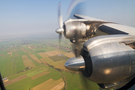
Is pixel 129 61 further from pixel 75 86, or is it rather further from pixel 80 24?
pixel 75 86

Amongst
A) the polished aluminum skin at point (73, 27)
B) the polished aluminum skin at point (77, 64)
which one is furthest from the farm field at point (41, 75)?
the polished aluminum skin at point (73, 27)

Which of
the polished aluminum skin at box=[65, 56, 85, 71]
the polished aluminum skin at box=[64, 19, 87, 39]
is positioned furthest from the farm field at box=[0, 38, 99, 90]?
the polished aluminum skin at box=[64, 19, 87, 39]

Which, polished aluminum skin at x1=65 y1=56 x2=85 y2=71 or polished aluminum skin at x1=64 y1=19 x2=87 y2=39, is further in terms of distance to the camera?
polished aluminum skin at x1=64 y1=19 x2=87 y2=39

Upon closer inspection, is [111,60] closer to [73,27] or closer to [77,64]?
[77,64]

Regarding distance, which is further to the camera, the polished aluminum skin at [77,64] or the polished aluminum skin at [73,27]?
the polished aluminum skin at [73,27]

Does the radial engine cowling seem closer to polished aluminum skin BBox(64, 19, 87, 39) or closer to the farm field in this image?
the farm field

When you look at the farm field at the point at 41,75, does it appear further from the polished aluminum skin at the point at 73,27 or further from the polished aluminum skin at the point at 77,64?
the polished aluminum skin at the point at 73,27

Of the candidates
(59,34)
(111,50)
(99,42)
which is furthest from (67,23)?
(111,50)

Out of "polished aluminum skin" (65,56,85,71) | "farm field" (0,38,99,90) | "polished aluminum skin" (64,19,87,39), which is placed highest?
"polished aluminum skin" (64,19,87,39)

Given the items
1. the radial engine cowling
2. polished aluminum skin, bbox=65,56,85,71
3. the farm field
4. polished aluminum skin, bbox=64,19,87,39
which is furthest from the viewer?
the farm field

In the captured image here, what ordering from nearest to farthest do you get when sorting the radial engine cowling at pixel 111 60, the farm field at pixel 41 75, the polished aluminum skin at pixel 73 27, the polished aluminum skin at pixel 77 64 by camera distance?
the radial engine cowling at pixel 111 60, the polished aluminum skin at pixel 77 64, the polished aluminum skin at pixel 73 27, the farm field at pixel 41 75
